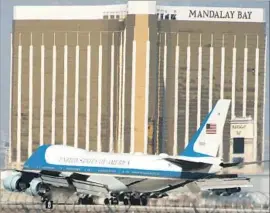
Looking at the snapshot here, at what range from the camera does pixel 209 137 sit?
94.9 m

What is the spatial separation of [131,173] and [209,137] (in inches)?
271

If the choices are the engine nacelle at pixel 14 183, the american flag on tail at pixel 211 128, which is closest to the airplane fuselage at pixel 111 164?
the american flag on tail at pixel 211 128

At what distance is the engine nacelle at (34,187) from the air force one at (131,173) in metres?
0.66

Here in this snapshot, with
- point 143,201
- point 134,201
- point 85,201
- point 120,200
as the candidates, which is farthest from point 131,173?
point 85,201

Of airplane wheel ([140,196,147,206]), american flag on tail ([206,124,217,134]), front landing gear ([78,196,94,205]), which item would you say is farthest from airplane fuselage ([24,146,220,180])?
american flag on tail ([206,124,217,134])

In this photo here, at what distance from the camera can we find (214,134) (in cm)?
9538

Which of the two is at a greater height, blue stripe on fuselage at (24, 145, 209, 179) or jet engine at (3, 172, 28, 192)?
blue stripe on fuselage at (24, 145, 209, 179)

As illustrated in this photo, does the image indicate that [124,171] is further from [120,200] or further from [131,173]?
[120,200]

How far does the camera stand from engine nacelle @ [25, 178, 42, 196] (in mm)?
87938

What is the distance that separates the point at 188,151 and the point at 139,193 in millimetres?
5084

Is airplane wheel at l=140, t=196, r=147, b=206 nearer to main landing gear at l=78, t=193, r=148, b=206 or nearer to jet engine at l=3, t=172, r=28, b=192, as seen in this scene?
main landing gear at l=78, t=193, r=148, b=206

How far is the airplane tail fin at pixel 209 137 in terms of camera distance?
9375 cm

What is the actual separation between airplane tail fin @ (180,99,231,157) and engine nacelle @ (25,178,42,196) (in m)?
12.8

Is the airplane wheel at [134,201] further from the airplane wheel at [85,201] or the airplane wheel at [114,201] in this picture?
the airplane wheel at [85,201]
